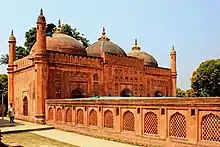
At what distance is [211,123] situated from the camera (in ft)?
30.2

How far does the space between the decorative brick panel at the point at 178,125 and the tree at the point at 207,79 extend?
1079 inches

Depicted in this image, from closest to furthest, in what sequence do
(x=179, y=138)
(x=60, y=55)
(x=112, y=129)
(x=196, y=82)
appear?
(x=179, y=138) → (x=112, y=129) → (x=60, y=55) → (x=196, y=82)

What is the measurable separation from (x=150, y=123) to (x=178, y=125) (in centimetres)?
139

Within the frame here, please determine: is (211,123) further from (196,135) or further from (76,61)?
(76,61)

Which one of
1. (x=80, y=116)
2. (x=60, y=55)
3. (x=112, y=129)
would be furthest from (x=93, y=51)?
(x=112, y=129)

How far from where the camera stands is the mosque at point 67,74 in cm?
1897

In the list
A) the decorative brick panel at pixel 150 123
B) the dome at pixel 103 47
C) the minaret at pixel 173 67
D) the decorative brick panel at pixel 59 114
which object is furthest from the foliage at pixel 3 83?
the decorative brick panel at pixel 150 123

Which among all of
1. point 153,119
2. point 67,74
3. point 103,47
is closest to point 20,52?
point 103,47

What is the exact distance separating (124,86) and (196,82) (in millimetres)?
16859

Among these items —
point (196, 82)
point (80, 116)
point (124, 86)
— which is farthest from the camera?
Answer: point (196, 82)

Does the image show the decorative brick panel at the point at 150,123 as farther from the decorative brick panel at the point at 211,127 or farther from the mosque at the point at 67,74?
the mosque at the point at 67,74

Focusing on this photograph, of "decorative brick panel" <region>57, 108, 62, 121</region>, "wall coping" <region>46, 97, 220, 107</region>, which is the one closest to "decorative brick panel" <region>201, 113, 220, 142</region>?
"wall coping" <region>46, 97, 220, 107</region>

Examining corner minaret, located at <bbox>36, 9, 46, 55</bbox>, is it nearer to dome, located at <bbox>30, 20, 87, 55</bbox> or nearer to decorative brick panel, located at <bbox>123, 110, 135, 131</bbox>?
dome, located at <bbox>30, 20, 87, 55</bbox>

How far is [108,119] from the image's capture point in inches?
533
